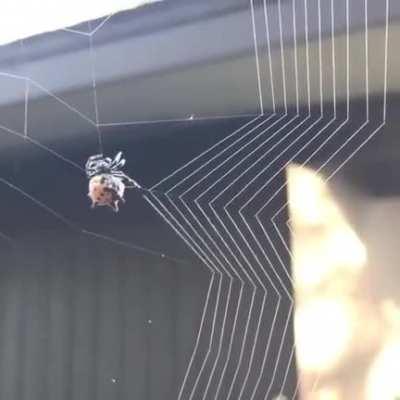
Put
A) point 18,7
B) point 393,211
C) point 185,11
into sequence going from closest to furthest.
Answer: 1. point 393,211
2. point 185,11
3. point 18,7

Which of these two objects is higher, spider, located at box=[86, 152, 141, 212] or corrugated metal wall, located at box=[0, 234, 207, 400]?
spider, located at box=[86, 152, 141, 212]

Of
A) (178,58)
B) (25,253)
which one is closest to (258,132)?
(178,58)

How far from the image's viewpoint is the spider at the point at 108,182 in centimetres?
93

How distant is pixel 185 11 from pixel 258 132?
0.20 meters

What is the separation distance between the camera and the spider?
932 millimetres

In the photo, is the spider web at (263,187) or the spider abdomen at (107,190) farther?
the spider abdomen at (107,190)

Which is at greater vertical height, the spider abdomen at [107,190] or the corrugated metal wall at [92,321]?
the spider abdomen at [107,190]

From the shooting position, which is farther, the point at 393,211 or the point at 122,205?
the point at 122,205

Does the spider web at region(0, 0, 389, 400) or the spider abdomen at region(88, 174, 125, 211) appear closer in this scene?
the spider web at region(0, 0, 389, 400)

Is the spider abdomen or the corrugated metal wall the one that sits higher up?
the spider abdomen

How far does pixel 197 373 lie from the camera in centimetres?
85

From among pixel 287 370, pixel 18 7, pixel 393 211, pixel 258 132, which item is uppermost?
pixel 18 7

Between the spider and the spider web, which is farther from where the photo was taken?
the spider

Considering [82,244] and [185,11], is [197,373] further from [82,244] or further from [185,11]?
[185,11]
